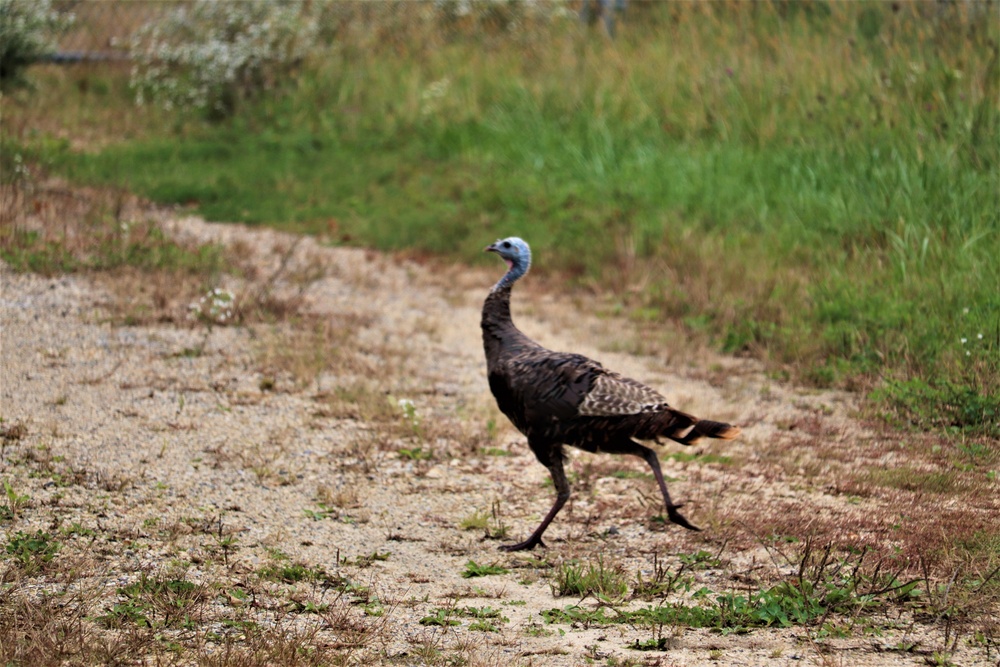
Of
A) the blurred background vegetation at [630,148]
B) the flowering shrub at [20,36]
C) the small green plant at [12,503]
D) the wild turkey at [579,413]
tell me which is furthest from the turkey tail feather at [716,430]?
the flowering shrub at [20,36]

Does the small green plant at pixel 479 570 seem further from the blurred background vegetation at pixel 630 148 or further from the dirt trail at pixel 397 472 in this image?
the blurred background vegetation at pixel 630 148

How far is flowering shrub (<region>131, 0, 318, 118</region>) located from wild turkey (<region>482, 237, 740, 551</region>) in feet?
31.8

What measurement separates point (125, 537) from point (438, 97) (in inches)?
376

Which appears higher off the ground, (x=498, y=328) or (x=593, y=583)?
(x=498, y=328)

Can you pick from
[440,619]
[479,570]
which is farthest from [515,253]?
[440,619]

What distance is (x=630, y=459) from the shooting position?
6293mm

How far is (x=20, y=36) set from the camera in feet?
43.4

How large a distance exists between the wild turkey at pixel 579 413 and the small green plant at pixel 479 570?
241 mm

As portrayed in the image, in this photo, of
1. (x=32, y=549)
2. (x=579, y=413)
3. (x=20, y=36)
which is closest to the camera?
(x=32, y=549)

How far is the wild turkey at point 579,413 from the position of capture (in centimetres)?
496

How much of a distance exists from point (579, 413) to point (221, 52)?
10.3 metres

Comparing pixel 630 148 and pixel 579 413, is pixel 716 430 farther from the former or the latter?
pixel 630 148

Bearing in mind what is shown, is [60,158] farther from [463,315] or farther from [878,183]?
[878,183]

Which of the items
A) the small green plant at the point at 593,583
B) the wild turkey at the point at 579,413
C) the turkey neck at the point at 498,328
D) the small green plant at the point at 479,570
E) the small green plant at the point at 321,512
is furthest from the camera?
the turkey neck at the point at 498,328
